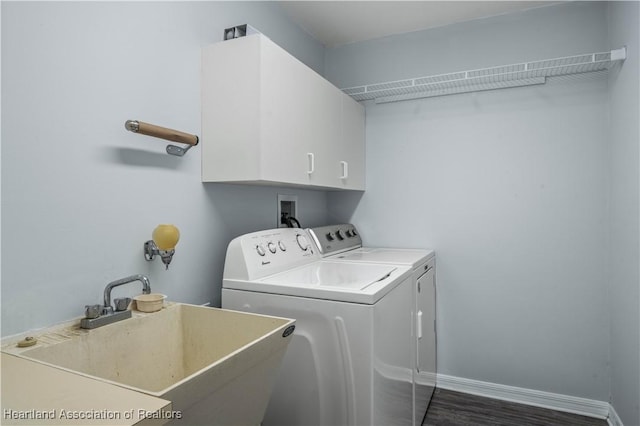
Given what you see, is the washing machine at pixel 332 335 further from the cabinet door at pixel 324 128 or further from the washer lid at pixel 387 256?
the cabinet door at pixel 324 128

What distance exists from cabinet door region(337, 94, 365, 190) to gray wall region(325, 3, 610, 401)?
11 cm

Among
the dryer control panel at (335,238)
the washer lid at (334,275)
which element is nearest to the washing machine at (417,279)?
the dryer control panel at (335,238)

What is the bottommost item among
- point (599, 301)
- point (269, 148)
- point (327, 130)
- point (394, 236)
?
point (599, 301)

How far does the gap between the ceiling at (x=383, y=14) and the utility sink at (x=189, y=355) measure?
1.98 m

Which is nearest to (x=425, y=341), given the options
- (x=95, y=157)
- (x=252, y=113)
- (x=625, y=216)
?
(x=625, y=216)

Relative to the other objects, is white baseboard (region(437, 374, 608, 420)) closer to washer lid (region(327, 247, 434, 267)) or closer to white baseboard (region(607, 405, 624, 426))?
white baseboard (region(607, 405, 624, 426))

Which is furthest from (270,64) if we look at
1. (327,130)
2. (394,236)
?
(394,236)

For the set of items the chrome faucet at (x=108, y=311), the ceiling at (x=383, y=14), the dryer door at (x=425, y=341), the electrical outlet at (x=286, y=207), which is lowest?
the dryer door at (x=425, y=341)

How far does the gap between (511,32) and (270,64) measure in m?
1.74

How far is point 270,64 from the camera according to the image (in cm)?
172

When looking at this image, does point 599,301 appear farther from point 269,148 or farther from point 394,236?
point 269,148

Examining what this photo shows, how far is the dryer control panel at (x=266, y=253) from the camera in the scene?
5.51 feet

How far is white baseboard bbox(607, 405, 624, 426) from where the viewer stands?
2095 millimetres

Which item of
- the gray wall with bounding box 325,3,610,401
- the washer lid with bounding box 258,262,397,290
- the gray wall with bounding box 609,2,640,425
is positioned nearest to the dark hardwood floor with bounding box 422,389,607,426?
the gray wall with bounding box 325,3,610,401
